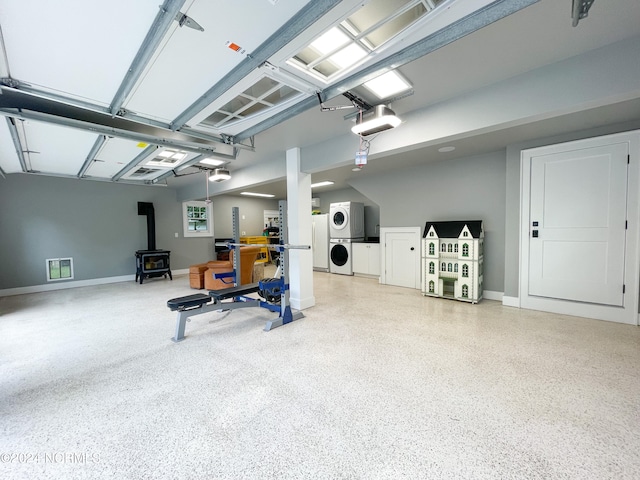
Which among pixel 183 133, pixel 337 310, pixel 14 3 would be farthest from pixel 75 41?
pixel 337 310

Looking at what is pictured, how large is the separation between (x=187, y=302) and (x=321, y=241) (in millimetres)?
4746

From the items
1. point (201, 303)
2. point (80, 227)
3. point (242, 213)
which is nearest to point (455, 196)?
point (201, 303)

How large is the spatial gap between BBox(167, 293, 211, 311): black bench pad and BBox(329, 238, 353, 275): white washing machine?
13.6ft

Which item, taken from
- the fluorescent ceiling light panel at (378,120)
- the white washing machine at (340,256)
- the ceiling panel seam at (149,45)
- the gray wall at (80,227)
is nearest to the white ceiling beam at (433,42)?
the fluorescent ceiling light panel at (378,120)

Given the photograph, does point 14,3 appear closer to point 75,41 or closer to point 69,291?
point 75,41

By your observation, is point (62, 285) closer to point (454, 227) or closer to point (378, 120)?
point (378, 120)

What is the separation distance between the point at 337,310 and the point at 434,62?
3.12 m

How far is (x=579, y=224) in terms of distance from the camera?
3395mm

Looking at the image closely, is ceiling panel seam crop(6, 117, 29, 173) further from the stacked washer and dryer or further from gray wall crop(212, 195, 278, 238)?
the stacked washer and dryer

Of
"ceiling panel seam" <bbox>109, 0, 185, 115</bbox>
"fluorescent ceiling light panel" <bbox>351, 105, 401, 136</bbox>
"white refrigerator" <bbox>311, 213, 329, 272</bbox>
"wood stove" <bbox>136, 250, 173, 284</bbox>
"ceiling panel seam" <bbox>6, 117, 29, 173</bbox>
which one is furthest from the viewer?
"white refrigerator" <bbox>311, 213, 329, 272</bbox>

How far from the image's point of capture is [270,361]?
7.72 feet

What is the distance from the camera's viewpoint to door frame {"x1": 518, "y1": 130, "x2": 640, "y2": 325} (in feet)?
10.0

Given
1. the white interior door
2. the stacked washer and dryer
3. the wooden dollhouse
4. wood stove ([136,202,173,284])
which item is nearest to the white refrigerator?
the stacked washer and dryer

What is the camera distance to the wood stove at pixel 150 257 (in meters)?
6.25
